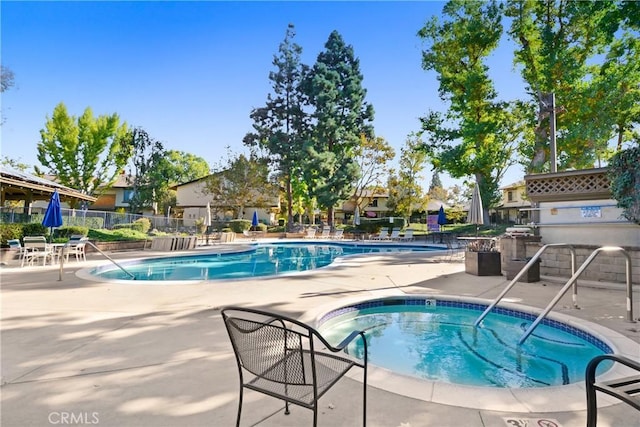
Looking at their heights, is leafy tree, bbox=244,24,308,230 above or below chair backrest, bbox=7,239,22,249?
above

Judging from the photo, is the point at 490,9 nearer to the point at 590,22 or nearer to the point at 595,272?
the point at 590,22

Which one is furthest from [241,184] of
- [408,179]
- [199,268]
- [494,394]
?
[494,394]

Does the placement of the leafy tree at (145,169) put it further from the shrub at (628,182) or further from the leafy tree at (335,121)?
the shrub at (628,182)

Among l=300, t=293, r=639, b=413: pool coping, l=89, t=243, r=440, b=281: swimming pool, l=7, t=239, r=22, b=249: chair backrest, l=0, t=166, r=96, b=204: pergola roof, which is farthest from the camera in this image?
l=0, t=166, r=96, b=204: pergola roof

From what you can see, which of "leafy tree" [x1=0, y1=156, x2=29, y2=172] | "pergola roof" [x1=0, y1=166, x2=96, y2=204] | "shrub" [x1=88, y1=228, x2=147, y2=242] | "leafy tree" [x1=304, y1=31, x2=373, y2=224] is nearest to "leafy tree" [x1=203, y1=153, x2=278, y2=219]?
"leafy tree" [x1=304, y1=31, x2=373, y2=224]

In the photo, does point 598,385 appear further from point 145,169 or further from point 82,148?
point 145,169

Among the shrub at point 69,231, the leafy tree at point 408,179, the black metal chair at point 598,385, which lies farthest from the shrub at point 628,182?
the leafy tree at point 408,179

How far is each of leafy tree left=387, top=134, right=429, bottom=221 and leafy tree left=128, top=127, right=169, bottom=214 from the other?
24455mm

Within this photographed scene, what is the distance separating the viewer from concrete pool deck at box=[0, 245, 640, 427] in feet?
7.29

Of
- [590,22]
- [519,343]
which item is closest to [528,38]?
[590,22]

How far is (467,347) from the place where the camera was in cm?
445

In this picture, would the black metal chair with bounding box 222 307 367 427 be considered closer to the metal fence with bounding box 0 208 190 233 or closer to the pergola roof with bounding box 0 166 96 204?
the pergola roof with bounding box 0 166 96 204

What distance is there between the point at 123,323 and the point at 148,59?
15.8m

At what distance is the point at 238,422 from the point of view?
198cm
